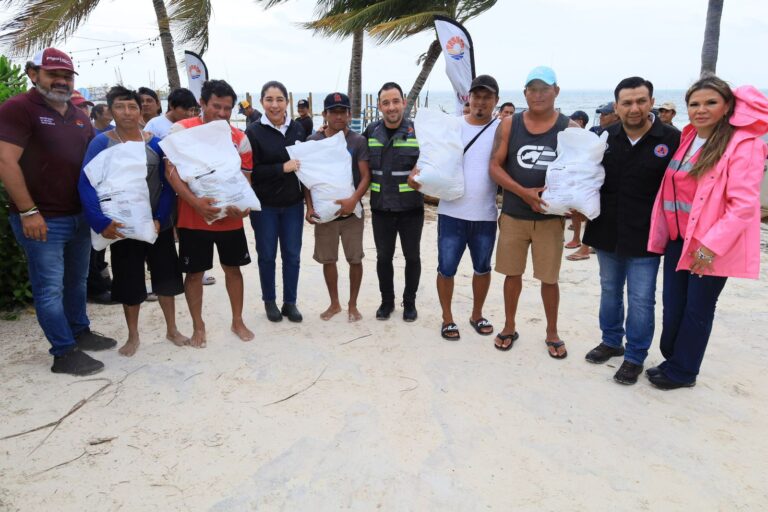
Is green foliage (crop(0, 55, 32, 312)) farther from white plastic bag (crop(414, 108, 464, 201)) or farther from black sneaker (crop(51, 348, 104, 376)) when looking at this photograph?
white plastic bag (crop(414, 108, 464, 201))

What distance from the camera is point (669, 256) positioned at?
308 cm

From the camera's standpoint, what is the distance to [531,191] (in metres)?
3.30

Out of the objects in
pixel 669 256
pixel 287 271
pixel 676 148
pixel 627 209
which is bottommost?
pixel 287 271

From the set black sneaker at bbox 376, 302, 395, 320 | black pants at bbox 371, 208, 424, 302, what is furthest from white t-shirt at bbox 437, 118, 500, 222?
black sneaker at bbox 376, 302, 395, 320

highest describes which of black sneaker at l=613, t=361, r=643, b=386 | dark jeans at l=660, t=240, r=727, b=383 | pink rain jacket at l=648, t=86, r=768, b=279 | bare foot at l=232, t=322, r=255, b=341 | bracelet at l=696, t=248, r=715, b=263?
pink rain jacket at l=648, t=86, r=768, b=279

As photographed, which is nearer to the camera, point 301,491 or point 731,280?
point 301,491

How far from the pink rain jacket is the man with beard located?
150 inches

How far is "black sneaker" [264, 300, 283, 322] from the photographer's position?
4182mm

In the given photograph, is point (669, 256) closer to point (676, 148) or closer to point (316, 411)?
point (676, 148)

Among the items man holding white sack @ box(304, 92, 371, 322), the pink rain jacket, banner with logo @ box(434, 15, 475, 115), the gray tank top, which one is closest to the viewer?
the pink rain jacket

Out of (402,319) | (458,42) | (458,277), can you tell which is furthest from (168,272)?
(458,42)

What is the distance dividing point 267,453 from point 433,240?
15.8 ft

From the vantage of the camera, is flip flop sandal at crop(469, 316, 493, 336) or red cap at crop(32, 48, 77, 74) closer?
red cap at crop(32, 48, 77, 74)

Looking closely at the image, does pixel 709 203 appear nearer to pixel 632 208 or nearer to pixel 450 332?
pixel 632 208
